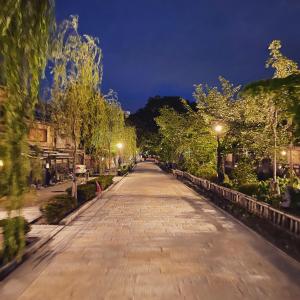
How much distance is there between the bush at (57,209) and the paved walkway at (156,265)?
599 millimetres

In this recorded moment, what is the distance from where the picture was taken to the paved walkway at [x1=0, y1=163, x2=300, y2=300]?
7484 millimetres

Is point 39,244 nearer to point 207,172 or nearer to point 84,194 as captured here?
point 84,194

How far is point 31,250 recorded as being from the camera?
1022 cm

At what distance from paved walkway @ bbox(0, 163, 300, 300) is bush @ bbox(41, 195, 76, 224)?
1.97 feet

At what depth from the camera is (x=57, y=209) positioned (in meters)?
14.9

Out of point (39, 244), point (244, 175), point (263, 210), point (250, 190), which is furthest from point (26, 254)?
point (244, 175)

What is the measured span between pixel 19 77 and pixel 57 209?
8623 millimetres

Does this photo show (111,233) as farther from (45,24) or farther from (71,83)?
(71,83)

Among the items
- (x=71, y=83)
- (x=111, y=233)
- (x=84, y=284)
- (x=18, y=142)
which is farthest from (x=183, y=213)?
(x=18, y=142)

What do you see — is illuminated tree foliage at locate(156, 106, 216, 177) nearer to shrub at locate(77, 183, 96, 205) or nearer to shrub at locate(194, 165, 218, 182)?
shrub at locate(194, 165, 218, 182)

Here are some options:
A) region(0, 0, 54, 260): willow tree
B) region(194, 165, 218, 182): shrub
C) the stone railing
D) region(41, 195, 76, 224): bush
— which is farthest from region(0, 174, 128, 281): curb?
region(194, 165, 218, 182): shrub

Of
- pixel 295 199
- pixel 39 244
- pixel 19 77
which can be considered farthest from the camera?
pixel 295 199

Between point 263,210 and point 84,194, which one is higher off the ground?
point 84,194

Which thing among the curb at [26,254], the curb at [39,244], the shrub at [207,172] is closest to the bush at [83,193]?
the curb at [39,244]
